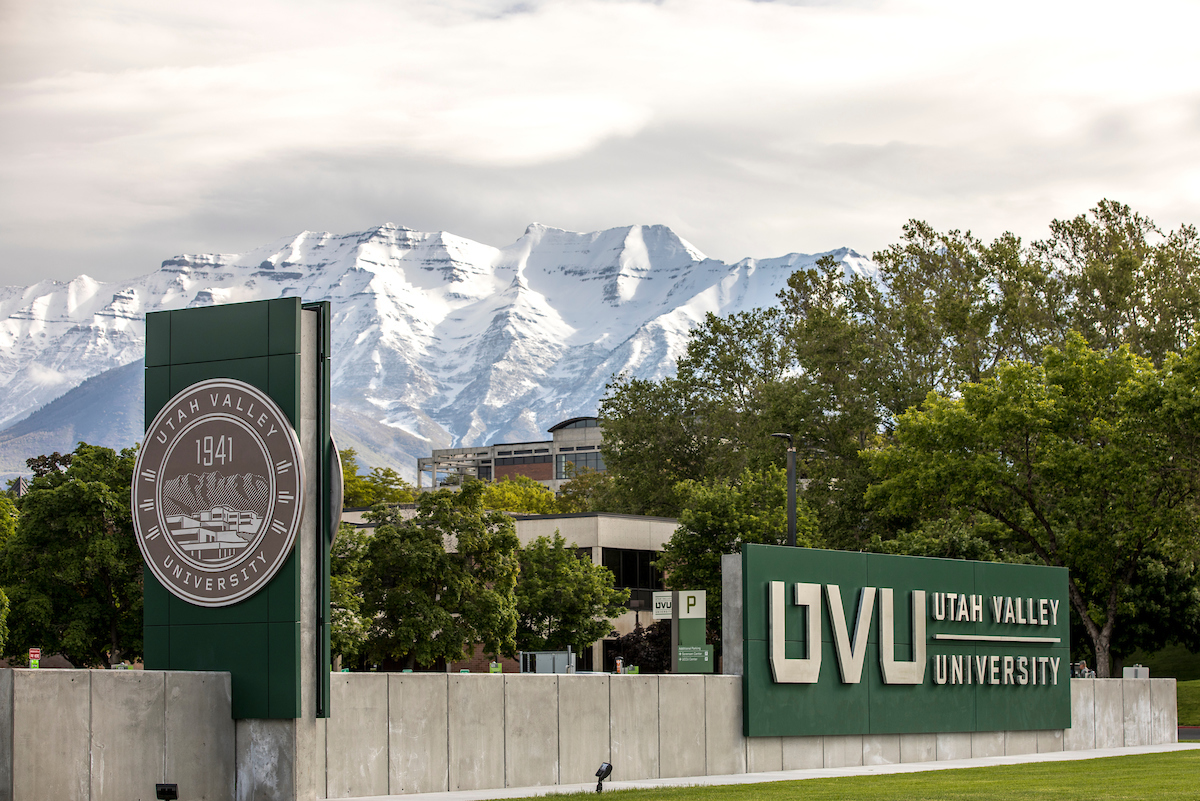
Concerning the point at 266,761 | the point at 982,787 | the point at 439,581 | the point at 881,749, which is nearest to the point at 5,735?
the point at 266,761

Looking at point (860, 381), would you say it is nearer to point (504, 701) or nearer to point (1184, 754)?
point (1184, 754)

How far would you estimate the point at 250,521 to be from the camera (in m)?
18.3

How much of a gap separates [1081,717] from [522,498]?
90366mm

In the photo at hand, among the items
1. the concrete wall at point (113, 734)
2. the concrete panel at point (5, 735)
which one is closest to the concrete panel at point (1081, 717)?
the concrete wall at point (113, 734)

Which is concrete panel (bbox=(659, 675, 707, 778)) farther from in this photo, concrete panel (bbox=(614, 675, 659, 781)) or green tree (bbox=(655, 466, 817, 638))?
green tree (bbox=(655, 466, 817, 638))

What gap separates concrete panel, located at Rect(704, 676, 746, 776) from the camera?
24734 millimetres

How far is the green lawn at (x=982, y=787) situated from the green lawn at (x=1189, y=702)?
28004 mm

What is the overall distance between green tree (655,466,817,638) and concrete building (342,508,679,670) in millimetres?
5610

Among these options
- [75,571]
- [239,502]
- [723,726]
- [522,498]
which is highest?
[522,498]

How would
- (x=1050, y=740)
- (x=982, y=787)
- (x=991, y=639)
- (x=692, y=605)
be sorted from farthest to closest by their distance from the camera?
(x=1050, y=740) → (x=991, y=639) → (x=692, y=605) → (x=982, y=787)

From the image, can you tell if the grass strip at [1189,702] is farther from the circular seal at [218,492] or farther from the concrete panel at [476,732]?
the circular seal at [218,492]

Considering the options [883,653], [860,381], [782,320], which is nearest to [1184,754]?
[883,653]

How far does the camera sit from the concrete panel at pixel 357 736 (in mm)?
18875

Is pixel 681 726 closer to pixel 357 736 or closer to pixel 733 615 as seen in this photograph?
pixel 733 615
